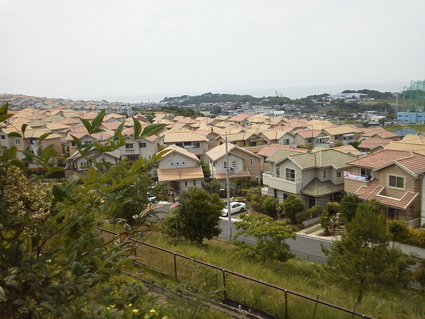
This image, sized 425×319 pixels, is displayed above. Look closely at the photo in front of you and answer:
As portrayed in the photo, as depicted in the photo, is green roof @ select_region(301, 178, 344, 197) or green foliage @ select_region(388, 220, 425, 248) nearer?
green foliage @ select_region(388, 220, 425, 248)

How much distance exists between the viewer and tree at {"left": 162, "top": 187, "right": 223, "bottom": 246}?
25.7ft

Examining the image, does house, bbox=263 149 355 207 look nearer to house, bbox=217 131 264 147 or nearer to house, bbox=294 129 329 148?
house, bbox=217 131 264 147

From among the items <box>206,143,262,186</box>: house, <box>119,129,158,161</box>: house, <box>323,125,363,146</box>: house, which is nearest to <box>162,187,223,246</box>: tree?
<box>206,143,262,186</box>: house

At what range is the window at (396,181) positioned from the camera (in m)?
11.8

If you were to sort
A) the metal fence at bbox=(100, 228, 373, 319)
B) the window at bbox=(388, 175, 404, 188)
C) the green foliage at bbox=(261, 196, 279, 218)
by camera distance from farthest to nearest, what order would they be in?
the green foliage at bbox=(261, 196, 279, 218) → the window at bbox=(388, 175, 404, 188) → the metal fence at bbox=(100, 228, 373, 319)

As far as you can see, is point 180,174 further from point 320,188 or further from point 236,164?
point 320,188

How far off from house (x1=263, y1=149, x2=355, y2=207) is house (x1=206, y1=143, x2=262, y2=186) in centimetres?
365

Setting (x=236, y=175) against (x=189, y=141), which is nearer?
(x=236, y=175)

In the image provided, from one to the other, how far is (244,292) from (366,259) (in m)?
2.97

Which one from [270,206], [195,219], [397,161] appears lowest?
[270,206]

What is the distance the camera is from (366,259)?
5.66 metres

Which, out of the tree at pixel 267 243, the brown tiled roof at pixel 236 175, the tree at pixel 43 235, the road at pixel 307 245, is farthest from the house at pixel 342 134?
the tree at pixel 43 235

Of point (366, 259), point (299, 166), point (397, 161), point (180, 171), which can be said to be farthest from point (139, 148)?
point (366, 259)

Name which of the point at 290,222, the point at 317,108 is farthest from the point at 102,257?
the point at 317,108
